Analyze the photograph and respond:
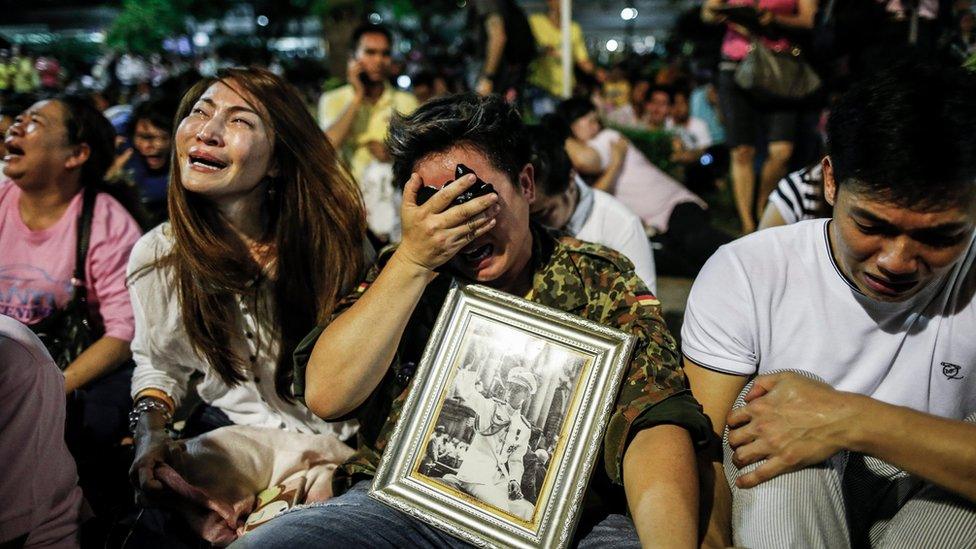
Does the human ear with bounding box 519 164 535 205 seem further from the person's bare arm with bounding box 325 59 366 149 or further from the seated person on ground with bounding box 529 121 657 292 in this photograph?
the person's bare arm with bounding box 325 59 366 149

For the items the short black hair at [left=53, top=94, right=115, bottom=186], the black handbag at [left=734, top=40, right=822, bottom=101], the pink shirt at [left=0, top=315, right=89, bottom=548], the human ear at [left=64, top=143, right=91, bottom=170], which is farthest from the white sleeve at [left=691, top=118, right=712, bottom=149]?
the pink shirt at [left=0, top=315, right=89, bottom=548]

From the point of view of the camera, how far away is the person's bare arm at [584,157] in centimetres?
600

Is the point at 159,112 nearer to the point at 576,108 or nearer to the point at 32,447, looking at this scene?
the point at 576,108

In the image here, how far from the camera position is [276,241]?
9.21ft

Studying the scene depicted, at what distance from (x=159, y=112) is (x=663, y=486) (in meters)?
4.42

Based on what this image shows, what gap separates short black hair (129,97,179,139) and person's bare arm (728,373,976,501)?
432 centimetres

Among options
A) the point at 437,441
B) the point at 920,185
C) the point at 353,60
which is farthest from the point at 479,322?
the point at 353,60

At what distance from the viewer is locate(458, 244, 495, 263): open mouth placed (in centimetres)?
222

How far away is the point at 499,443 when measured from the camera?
80.4 inches

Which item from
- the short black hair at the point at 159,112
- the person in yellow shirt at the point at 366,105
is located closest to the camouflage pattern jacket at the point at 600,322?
the short black hair at the point at 159,112

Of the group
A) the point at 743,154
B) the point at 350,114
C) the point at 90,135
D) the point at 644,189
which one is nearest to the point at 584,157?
the point at 644,189

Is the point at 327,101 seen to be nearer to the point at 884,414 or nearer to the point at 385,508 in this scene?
the point at 385,508

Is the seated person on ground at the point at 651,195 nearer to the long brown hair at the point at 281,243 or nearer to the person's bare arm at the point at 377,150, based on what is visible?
the person's bare arm at the point at 377,150

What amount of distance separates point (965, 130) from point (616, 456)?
1124mm
